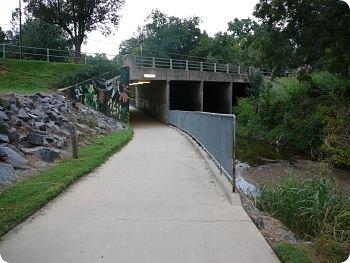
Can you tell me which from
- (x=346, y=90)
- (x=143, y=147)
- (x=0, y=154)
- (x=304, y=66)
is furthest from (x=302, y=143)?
(x=0, y=154)

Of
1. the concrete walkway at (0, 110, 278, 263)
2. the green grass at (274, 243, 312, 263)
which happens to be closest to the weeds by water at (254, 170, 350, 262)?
the green grass at (274, 243, 312, 263)

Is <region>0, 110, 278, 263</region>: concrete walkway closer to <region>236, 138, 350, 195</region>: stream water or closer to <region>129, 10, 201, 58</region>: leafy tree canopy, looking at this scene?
<region>236, 138, 350, 195</region>: stream water

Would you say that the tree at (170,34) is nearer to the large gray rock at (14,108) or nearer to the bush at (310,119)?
the bush at (310,119)

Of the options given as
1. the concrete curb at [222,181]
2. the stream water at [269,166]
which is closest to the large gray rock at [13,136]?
the concrete curb at [222,181]

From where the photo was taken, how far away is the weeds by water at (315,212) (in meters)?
5.21

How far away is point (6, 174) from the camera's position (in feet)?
28.9

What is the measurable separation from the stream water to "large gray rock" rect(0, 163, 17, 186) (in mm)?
5486

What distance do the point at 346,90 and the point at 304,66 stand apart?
4.48 meters

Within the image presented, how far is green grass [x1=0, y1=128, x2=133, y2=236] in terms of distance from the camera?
621 cm

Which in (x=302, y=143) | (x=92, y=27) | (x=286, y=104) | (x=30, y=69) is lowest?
(x=302, y=143)

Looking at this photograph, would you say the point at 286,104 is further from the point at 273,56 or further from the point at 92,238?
the point at 92,238

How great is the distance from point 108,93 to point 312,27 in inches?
596

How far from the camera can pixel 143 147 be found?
53.8ft

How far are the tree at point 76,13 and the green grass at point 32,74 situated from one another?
1050cm
